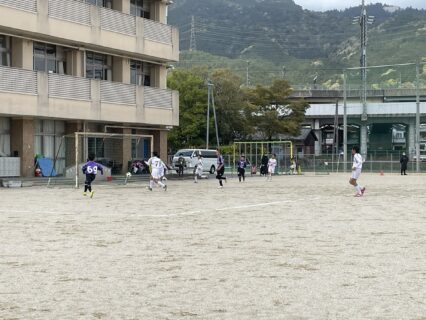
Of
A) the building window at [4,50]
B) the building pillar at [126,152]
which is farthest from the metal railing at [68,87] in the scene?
the building pillar at [126,152]

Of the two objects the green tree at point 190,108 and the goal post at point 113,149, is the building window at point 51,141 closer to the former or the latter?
the goal post at point 113,149

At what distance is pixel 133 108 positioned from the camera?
43.4m

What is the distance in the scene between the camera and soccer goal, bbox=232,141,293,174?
66.5 m

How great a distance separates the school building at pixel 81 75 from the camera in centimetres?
3562

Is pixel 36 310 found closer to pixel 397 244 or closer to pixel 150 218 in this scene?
pixel 397 244

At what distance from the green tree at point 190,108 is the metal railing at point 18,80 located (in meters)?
36.3

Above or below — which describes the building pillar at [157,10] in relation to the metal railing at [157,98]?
above

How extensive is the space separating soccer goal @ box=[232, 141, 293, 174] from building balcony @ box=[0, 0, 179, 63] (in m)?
21.2

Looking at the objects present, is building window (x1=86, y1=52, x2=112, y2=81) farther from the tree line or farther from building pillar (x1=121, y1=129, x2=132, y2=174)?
the tree line

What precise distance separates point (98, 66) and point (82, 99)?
11.6 feet

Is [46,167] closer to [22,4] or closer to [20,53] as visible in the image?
[20,53]

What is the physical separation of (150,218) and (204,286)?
30.4 feet

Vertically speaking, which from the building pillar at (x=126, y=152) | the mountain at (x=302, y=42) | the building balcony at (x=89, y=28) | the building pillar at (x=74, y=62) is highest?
the mountain at (x=302, y=42)

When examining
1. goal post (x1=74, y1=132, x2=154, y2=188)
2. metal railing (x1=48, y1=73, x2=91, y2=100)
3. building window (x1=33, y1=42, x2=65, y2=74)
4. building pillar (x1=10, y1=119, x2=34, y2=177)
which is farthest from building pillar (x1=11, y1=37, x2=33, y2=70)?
goal post (x1=74, y1=132, x2=154, y2=188)
